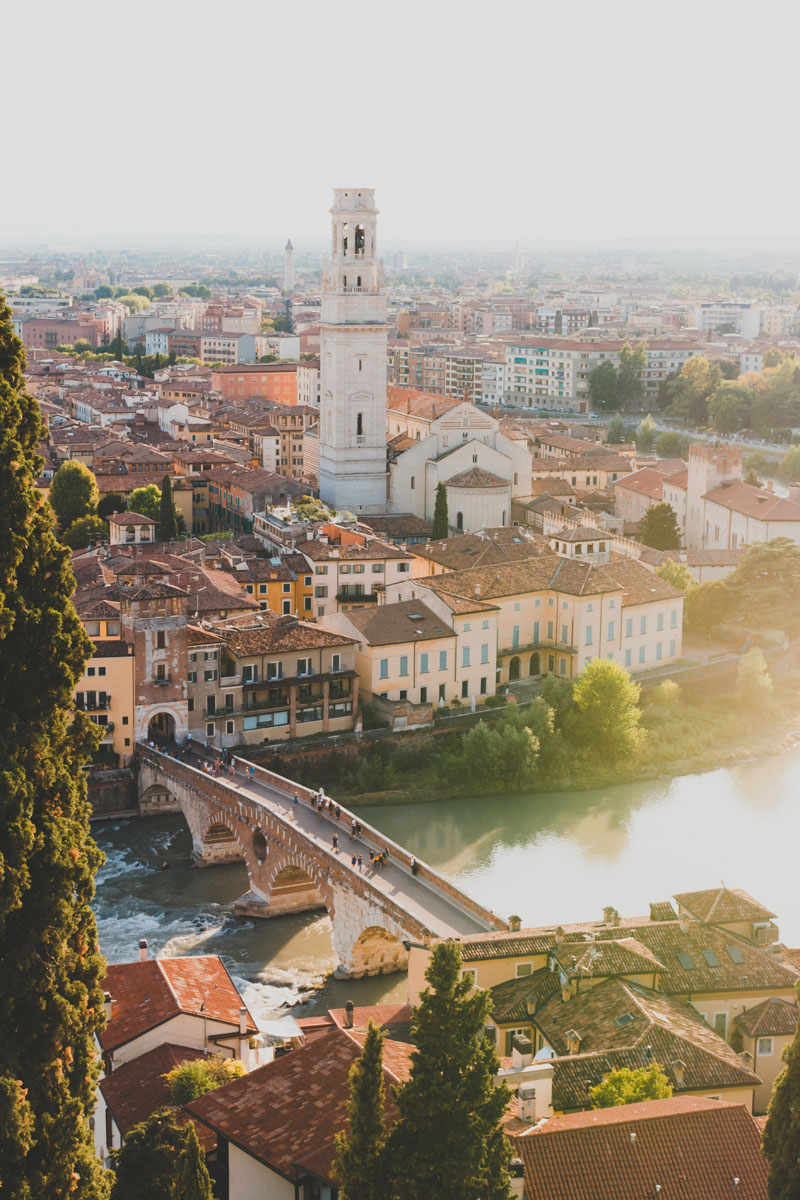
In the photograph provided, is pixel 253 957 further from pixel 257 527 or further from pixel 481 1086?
pixel 257 527

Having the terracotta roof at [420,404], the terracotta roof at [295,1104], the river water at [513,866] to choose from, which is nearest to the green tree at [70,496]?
the terracotta roof at [420,404]

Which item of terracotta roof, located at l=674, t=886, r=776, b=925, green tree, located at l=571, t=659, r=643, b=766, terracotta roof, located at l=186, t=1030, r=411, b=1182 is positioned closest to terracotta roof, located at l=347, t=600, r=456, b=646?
green tree, located at l=571, t=659, r=643, b=766

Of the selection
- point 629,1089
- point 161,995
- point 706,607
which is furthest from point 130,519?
point 629,1089

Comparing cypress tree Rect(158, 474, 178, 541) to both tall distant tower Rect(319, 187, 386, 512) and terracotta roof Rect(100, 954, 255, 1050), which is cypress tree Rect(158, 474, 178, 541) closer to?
tall distant tower Rect(319, 187, 386, 512)

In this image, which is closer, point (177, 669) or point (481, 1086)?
point (481, 1086)

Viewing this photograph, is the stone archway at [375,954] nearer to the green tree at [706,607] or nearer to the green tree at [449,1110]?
the green tree at [449,1110]

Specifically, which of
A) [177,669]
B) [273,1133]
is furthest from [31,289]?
[273,1133]
